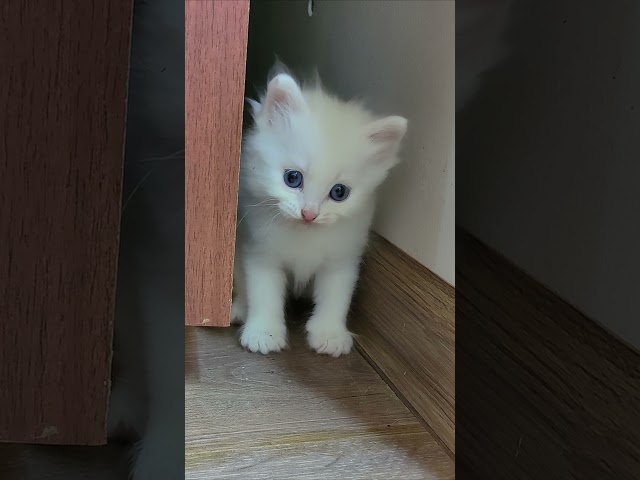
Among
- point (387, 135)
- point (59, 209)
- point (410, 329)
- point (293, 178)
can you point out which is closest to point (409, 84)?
point (387, 135)

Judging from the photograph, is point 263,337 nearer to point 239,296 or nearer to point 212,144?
point 239,296

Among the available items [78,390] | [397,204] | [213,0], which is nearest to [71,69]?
[78,390]

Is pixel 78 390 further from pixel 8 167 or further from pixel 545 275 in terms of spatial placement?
pixel 545 275

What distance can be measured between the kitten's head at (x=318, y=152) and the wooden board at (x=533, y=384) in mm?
223

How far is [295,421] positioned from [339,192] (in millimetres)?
339

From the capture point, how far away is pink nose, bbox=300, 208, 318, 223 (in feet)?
2.78

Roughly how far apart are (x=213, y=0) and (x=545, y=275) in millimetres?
436

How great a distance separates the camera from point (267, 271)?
3.11 ft

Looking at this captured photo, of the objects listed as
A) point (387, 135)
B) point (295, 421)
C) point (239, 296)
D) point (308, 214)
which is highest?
point (387, 135)

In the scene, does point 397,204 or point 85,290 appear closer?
point 85,290

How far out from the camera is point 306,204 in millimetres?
853

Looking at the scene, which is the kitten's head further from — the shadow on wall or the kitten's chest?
the shadow on wall

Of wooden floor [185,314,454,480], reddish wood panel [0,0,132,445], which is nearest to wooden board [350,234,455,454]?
wooden floor [185,314,454,480]

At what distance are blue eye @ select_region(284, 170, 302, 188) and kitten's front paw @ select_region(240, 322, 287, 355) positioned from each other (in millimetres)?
197
